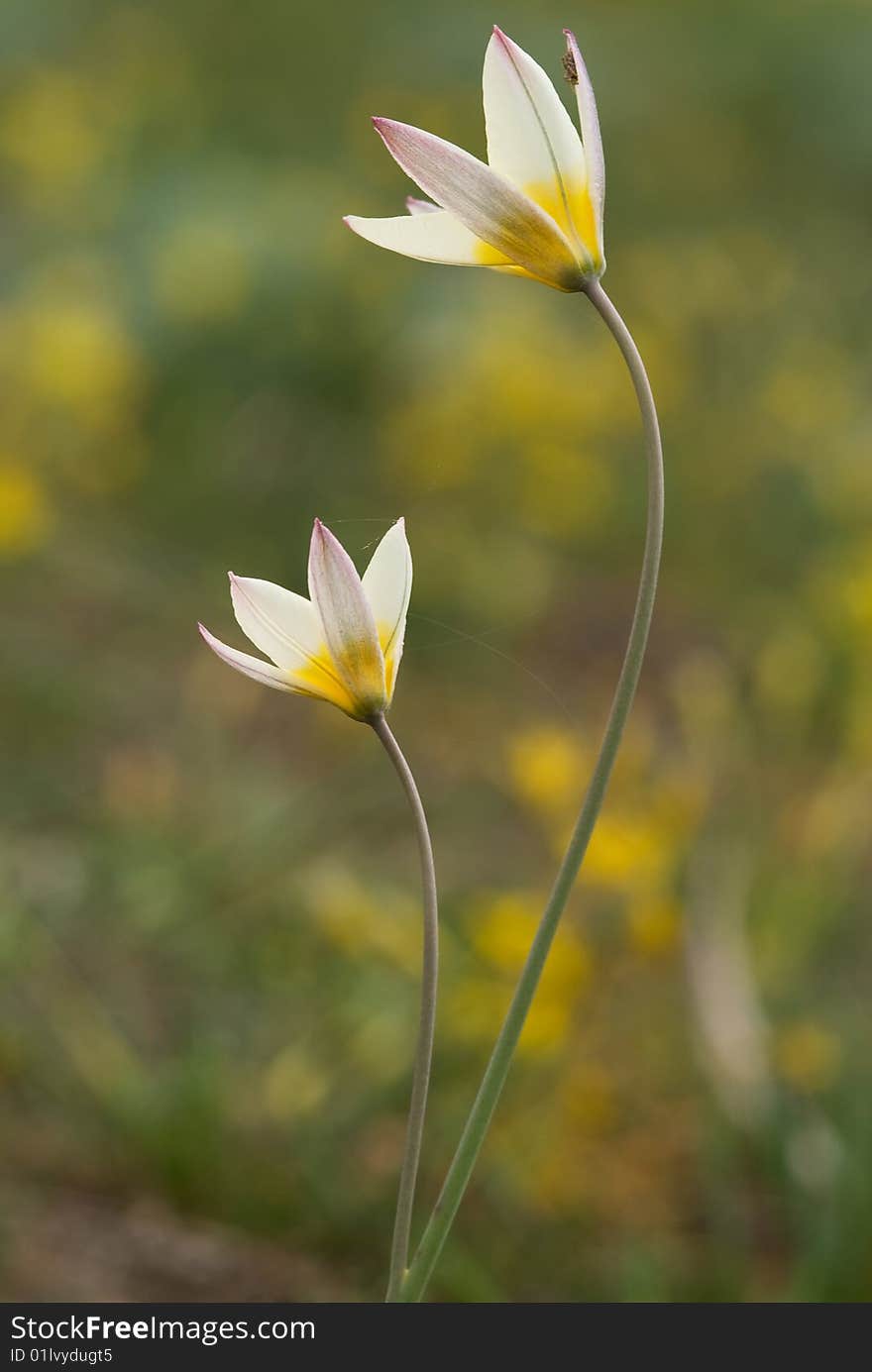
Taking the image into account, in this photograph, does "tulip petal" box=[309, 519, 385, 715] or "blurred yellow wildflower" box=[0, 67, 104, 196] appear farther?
"blurred yellow wildflower" box=[0, 67, 104, 196]

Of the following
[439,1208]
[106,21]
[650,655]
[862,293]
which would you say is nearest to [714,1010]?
[439,1208]

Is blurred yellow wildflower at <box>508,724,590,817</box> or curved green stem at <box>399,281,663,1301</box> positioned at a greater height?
blurred yellow wildflower at <box>508,724,590,817</box>

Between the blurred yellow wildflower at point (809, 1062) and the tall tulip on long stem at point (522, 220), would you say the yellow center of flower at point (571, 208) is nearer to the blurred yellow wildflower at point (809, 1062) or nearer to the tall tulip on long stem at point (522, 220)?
Result: the tall tulip on long stem at point (522, 220)

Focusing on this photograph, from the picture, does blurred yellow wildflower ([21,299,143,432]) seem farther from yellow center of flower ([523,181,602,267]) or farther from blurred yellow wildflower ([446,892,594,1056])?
yellow center of flower ([523,181,602,267])

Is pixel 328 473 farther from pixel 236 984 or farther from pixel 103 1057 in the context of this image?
pixel 103 1057

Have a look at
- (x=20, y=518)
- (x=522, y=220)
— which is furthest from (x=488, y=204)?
(x=20, y=518)

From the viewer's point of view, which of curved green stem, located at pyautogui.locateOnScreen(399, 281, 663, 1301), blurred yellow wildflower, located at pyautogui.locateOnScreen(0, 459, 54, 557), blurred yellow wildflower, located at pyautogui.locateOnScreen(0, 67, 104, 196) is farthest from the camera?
blurred yellow wildflower, located at pyautogui.locateOnScreen(0, 67, 104, 196)

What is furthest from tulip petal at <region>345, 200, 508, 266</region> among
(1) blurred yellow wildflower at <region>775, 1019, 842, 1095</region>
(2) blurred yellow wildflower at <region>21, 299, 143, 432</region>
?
(2) blurred yellow wildflower at <region>21, 299, 143, 432</region>
